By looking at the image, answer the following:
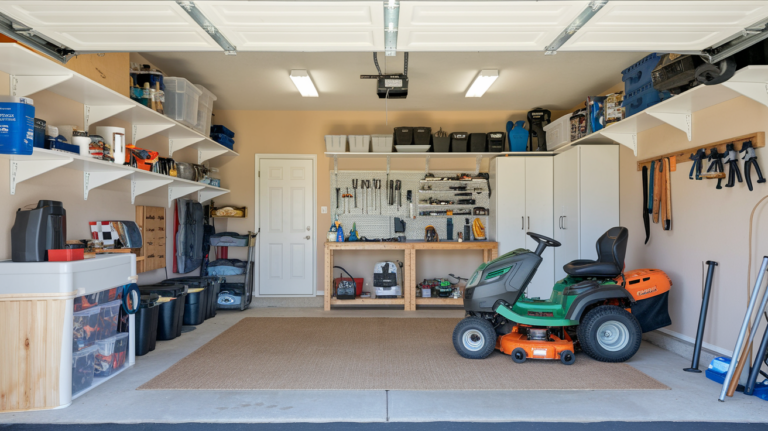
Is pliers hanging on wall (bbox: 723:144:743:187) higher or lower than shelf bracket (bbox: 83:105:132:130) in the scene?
lower

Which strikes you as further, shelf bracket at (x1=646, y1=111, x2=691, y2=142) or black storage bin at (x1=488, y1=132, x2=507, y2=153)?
black storage bin at (x1=488, y1=132, x2=507, y2=153)

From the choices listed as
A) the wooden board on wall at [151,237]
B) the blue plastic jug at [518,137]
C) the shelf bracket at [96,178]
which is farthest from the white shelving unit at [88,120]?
the blue plastic jug at [518,137]

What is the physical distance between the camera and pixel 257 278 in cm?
654

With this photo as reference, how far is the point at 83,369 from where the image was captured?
9.64ft

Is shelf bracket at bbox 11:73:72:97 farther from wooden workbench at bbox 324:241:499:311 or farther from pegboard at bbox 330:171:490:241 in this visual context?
pegboard at bbox 330:171:490:241

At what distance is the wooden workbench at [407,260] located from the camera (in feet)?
19.6

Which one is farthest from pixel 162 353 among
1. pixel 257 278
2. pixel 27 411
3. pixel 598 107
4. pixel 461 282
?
pixel 598 107

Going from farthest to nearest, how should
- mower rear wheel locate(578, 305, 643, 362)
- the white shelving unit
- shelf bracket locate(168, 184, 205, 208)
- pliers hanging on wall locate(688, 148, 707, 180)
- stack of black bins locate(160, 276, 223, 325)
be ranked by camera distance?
shelf bracket locate(168, 184, 205, 208)
stack of black bins locate(160, 276, 223, 325)
pliers hanging on wall locate(688, 148, 707, 180)
mower rear wheel locate(578, 305, 643, 362)
the white shelving unit

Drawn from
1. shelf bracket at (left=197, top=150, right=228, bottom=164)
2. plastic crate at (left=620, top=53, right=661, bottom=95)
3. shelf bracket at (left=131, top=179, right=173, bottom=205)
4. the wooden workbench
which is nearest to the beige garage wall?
plastic crate at (left=620, top=53, right=661, bottom=95)

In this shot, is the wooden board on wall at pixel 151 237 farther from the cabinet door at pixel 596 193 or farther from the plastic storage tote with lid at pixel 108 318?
the cabinet door at pixel 596 193

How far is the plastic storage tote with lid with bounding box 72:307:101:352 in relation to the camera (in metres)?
2.89

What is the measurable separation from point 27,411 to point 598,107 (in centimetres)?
535

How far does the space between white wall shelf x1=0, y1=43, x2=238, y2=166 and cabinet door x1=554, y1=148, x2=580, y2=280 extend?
162 inches

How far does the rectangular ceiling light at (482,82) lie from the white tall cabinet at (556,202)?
991 mm
